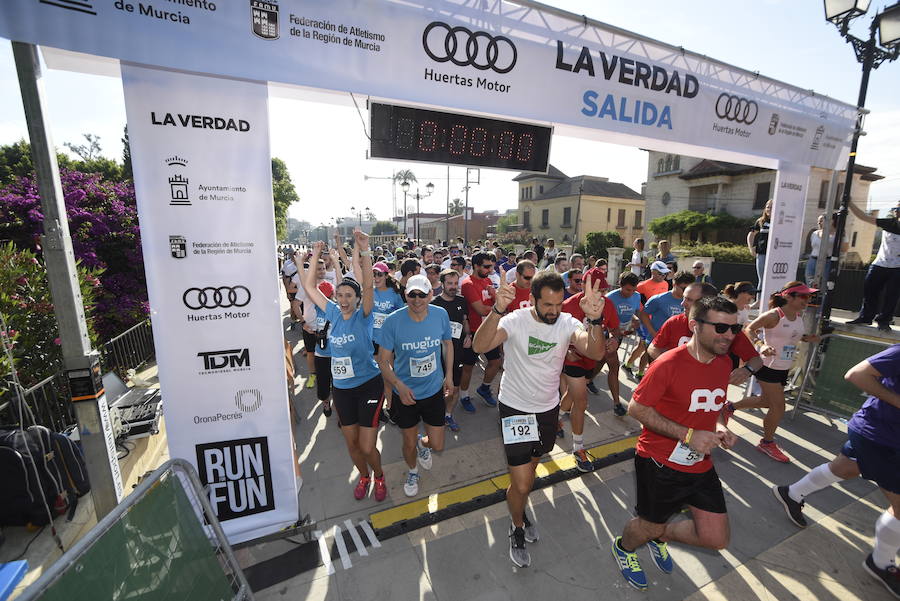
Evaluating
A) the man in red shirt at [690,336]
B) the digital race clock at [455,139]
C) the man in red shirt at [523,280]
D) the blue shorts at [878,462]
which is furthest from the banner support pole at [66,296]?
the blue shorts at [878,462]

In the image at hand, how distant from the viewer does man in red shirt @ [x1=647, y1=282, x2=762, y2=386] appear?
3.88m

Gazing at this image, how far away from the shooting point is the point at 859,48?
583cm

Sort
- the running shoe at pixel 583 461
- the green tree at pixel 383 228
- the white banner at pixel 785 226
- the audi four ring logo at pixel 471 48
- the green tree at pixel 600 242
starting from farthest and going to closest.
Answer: the green tree at pixel 383 228 → the green tree at pixel 600 242 → the white banner at pixel 785 226 → the running shoe at pixel 583 461 → the audi four ring logo at pixel 471 48

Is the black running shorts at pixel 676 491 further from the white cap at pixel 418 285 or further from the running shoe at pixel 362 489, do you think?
the running shoe at pixel 362 489

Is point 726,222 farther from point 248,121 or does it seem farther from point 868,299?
point 248,121

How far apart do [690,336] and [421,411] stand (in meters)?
3.00

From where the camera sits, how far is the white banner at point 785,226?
6.19 m

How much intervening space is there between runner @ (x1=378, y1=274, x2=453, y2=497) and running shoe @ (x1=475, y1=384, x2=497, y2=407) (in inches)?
82.4

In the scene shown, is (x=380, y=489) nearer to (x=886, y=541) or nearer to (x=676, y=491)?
(x=676, y=491)

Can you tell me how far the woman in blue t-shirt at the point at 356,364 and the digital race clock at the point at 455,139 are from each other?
998mm

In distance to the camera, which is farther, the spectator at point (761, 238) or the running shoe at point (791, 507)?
the spectator at point (761, 238)

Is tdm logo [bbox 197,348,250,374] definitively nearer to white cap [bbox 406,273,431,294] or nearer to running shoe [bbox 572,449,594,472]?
white cap [bbox 406,273,431,294]

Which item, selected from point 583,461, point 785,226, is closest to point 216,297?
point 583,461

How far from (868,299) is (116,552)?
A: 9.71 meters
